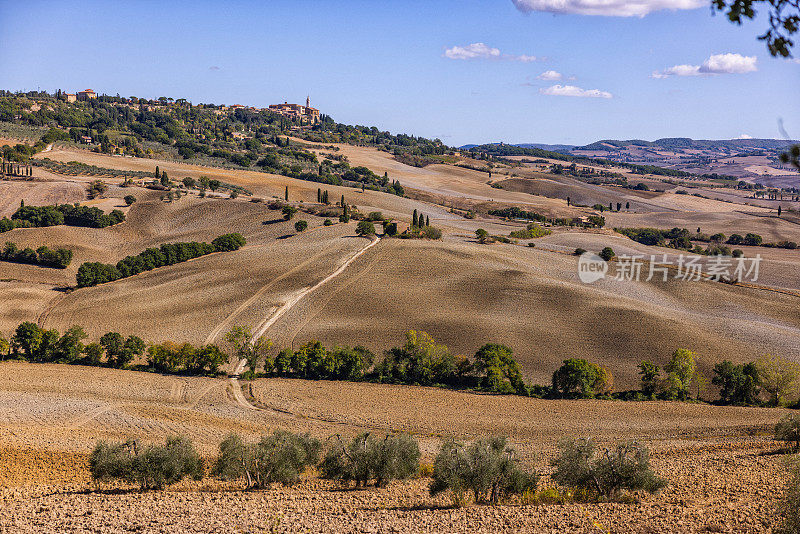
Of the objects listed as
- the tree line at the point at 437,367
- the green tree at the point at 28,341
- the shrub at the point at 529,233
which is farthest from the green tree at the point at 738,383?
the shrub at the point at 529,233

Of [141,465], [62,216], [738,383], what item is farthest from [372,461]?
[62,216]

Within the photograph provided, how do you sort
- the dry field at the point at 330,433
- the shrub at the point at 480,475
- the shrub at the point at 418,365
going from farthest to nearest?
the shrub at the point at 418,365
the shrub at the point at 480,475
the dry field at the point at 330,433

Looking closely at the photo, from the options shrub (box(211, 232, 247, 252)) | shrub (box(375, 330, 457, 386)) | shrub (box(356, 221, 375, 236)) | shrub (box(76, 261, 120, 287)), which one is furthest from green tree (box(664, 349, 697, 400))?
shrub (box(76, 261, 120, 287))

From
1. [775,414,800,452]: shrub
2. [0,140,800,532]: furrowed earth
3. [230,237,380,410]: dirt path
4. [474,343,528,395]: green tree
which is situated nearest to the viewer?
[0,140,800,532]: furrowed earth

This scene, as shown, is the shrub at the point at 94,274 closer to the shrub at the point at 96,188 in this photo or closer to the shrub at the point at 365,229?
the shrub at the point at 365,229

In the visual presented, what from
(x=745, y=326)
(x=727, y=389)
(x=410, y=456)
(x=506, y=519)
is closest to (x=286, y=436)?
(x=410, y=456)

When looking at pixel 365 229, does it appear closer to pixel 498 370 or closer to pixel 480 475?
pixel 498 370

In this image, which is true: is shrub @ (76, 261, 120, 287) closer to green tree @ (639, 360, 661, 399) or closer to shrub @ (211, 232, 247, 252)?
shrub @ (211, 232, 247, 252)
